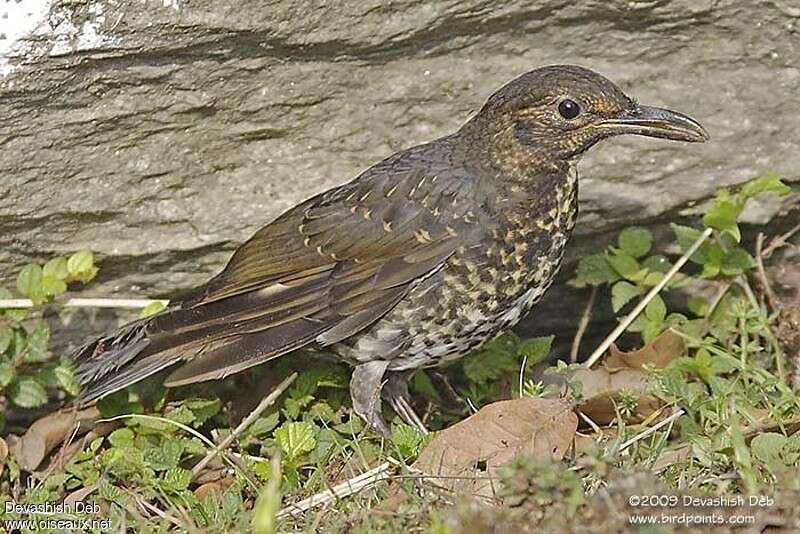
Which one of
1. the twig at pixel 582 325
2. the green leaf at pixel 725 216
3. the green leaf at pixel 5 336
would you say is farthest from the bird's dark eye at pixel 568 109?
the green leaf at pixel 5 336

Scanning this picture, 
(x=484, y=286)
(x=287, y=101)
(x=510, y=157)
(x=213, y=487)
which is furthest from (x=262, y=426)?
(x=510, y=157)

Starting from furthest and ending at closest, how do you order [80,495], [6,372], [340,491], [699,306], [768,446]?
[699,306]
[6,372]
[80,495]
[340,491]
[768,446]

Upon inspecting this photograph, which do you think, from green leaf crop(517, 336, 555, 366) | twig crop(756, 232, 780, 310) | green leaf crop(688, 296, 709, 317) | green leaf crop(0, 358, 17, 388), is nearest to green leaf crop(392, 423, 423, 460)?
green leaf crop(517, 336, 555, 366)

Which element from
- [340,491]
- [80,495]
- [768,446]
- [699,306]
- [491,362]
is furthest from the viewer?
[699,306]

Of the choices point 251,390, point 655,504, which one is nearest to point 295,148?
point 251,390

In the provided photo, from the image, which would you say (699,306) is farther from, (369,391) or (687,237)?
(369,391)

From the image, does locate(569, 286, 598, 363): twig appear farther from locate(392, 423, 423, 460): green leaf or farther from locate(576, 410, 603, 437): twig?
locate(392, 423, 423, 460): green leaf

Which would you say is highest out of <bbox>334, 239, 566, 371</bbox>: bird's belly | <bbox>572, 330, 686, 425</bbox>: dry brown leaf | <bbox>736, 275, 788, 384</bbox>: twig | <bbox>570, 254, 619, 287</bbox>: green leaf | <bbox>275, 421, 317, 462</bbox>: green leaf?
<bbox>334, 239, 566, 371</bbox>: bird's belly
